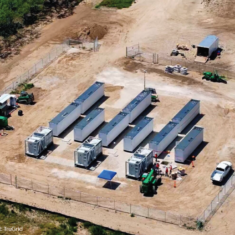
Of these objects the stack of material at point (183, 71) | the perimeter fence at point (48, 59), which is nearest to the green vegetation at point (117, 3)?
the perimeter fence at point (48, 59)

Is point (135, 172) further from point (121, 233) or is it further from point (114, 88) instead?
point (114, 88)

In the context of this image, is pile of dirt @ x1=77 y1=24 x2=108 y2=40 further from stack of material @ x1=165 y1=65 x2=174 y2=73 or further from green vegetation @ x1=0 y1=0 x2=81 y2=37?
stack of material @ x1=165 y1=65 x2=174 y2=73

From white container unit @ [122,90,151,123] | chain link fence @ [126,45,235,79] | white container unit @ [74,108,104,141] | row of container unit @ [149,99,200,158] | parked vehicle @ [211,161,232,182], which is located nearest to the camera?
parked vehicle @ [211,161,232,182]

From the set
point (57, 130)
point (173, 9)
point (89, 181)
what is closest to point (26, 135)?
→ point (57, 130)

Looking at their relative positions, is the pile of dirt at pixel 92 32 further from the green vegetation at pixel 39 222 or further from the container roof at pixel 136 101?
the green vegetation at pixel 39 222

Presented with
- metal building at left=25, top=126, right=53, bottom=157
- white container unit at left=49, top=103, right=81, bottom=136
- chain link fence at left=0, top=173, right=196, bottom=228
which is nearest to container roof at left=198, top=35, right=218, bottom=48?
white container unit at left=49, top=103, right=81, bottom=136
